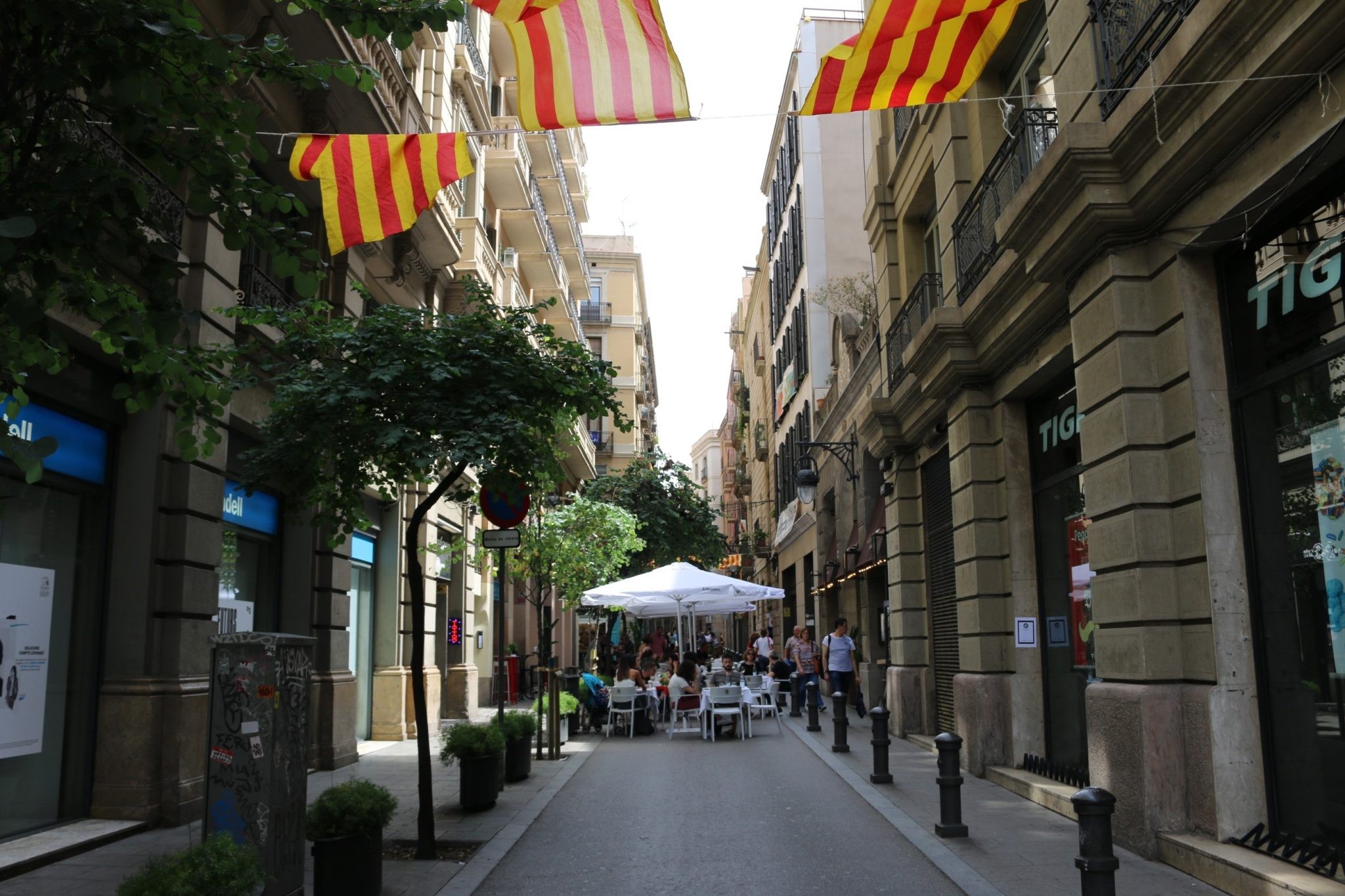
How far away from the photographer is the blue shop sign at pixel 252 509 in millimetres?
12508

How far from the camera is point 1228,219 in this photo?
7.46 metres

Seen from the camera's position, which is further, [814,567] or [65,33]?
[814,567]

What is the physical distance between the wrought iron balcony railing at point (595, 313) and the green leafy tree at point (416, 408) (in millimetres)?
53231

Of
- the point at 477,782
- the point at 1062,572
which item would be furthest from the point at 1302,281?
the point at 477,782

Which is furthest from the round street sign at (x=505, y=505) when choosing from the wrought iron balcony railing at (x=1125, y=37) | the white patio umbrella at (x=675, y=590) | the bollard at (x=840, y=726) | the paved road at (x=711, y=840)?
the white patio umbrella at (x=675, y=590)

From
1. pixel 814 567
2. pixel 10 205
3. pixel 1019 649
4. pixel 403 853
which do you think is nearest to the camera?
pixel 10 205

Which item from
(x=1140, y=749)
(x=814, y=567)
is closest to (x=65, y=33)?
(x=1140, y=749)

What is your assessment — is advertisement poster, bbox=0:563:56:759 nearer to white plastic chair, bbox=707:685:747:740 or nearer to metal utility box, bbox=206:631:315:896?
metal utility box, bbox=206:631:315:896

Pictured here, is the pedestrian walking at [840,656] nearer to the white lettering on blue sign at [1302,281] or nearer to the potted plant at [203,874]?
the white lettering on blue sign at [1302,281]

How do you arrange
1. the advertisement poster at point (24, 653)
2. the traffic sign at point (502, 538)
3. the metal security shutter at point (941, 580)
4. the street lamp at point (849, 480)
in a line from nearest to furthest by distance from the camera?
the advertisement poster at point (24, 653) < the traffic sign at point (502, 538) < the metal security shutter at point (941, 580) < the street lamp at point (849, 480)

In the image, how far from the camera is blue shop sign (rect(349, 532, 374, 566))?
54.1ft

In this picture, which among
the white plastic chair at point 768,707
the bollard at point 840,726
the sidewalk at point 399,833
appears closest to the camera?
the sidewalk at point 399,833

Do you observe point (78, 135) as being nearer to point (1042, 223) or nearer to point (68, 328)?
point (68, 328)

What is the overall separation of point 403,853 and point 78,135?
617cm
